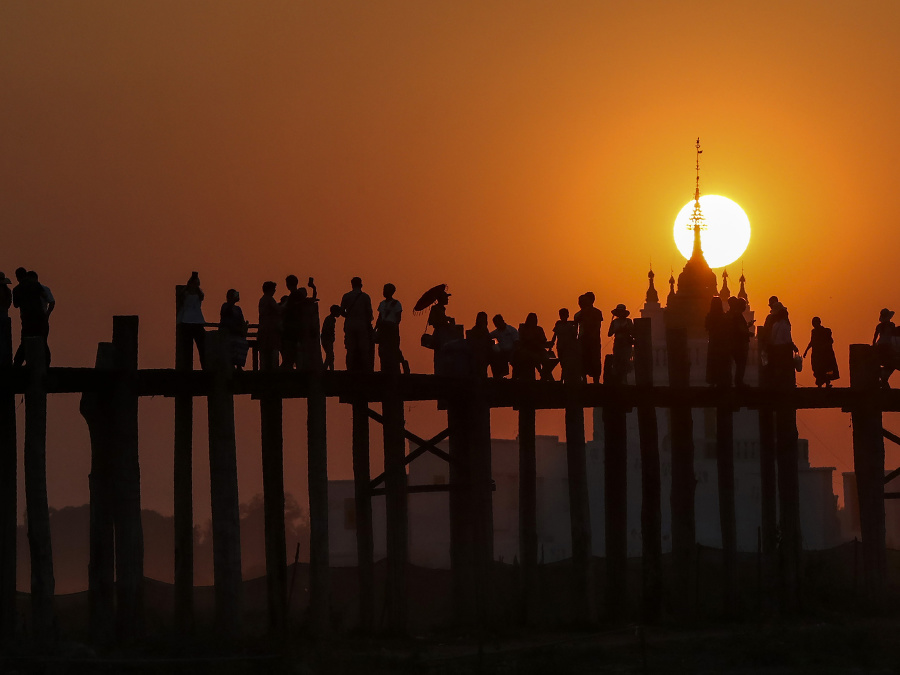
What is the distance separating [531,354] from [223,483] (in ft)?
16.4

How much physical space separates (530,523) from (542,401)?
1668 mm

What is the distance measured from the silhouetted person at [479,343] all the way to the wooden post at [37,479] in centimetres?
562

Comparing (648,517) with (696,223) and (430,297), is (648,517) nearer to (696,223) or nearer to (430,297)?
(430,297)

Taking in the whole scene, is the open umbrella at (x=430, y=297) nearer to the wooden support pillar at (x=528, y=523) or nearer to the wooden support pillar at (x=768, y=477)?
the wooden support pillar at (x=528, y=523)

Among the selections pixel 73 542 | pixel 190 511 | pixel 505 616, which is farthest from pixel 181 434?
pixel 73 542

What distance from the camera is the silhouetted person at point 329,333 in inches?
879

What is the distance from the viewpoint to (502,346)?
22.9m

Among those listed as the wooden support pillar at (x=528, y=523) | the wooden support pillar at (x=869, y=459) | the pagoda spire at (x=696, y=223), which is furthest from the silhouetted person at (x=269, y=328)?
the pagoda spire at (x=696, y=223)

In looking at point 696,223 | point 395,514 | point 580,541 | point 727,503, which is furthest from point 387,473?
point 696,223

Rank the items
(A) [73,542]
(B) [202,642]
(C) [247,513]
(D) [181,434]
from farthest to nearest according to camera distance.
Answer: (C) [247,513] → (A) [73,542] → (D) [181,434] → (B) [202,642]

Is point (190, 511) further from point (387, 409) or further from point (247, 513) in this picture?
point (247, 513)

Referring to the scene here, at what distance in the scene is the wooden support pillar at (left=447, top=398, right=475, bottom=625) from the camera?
74.4 feet

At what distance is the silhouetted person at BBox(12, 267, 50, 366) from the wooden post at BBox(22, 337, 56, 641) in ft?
1.42

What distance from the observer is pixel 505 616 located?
22.7 metres
